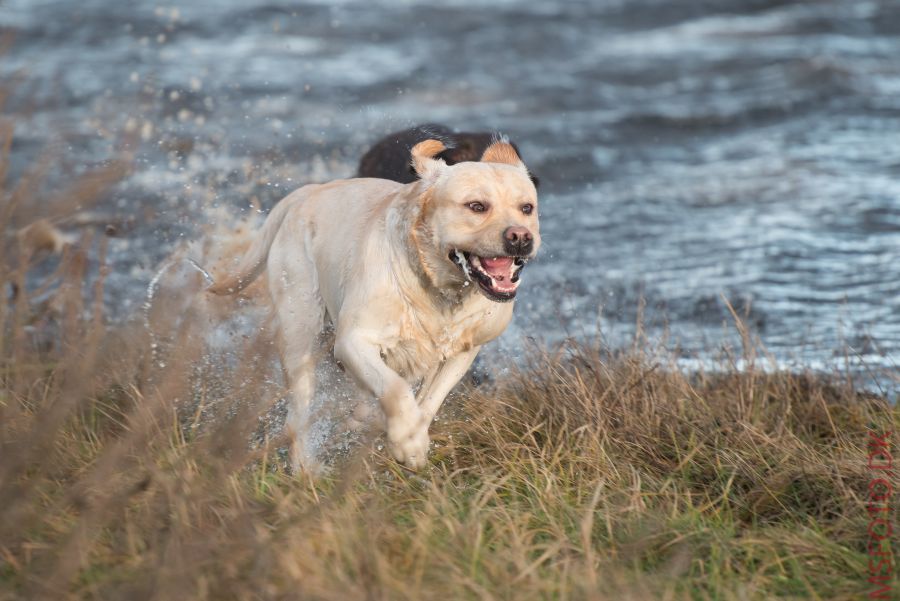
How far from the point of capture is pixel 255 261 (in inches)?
234

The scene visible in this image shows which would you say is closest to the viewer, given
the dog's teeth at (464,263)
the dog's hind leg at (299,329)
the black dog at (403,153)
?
the dog's teeth at (464,263)

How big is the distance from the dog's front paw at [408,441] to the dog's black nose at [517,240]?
0.71 meters

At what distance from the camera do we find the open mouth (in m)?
4.56

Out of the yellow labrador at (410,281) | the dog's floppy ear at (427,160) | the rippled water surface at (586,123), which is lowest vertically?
the rippled water surface at (586,123)

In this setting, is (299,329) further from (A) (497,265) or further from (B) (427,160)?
(A) (497,265)

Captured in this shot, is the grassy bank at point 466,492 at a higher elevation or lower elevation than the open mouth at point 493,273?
lower

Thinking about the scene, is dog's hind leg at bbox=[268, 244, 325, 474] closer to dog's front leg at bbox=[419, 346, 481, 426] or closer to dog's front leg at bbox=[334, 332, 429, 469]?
dog's front leg at bbox=[419, 346, 481, 426]

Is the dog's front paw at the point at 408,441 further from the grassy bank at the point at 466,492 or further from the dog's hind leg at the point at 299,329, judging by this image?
the dog's hind leg at the point at 299,329

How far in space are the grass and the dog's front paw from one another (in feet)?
0.28

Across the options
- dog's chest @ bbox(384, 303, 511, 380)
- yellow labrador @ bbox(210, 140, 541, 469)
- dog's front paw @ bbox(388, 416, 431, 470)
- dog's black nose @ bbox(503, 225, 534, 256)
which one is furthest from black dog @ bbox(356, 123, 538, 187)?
dog's front paw @ bbox(388, 416, 431, 470)

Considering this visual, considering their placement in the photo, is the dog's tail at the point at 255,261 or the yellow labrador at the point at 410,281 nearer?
the yellow labrador at the point at 410,281

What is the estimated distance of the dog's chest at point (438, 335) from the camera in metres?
4.85

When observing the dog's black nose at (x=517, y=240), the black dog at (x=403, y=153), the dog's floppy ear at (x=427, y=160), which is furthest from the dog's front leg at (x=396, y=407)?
the black dog at (x=403, y=153)

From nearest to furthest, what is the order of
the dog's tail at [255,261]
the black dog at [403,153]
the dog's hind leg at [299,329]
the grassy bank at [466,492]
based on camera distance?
the grassy bank at [466,492] → the dog's hind leg at [299,329] → the dog's tail at [255,261] → the black dog at [403,153]
